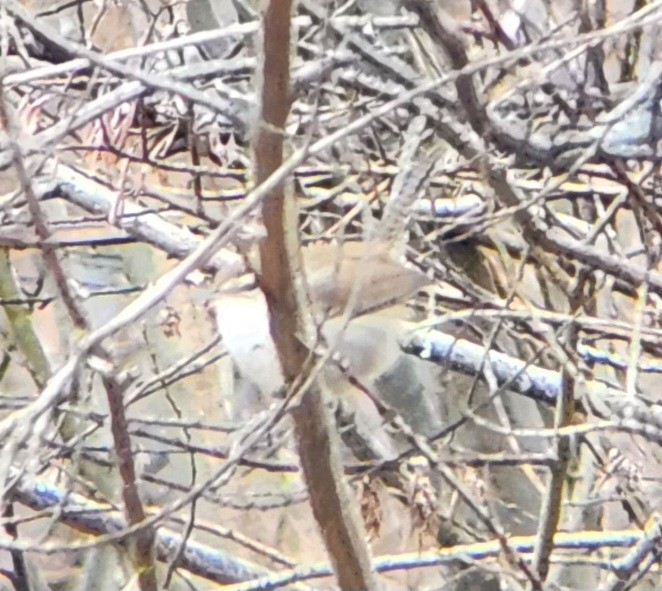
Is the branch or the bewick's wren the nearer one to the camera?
the branch

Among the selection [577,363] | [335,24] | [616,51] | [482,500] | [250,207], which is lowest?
[482,500]

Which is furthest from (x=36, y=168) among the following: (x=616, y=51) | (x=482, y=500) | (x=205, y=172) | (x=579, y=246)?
(x=482, y=500)

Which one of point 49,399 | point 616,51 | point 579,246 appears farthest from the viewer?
point 616,51

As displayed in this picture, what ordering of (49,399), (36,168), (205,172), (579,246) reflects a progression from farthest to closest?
(205,172) < (579,246) < (36,168) < (49,399)

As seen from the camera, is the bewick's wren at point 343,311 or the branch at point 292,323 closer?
the branch at point 292,323

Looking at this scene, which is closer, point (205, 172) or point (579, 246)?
point (579, 246)

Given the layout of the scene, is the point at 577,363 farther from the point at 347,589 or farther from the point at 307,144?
the point at 307,144

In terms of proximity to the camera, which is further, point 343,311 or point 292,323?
point 343,311

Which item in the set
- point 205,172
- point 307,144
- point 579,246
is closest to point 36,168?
point 307,144

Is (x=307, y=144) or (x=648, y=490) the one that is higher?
(x=307, y=144)

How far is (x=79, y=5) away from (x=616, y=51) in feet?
4.73

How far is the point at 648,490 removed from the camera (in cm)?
209

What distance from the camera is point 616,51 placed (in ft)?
7.37

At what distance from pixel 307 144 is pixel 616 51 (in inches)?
57.8
